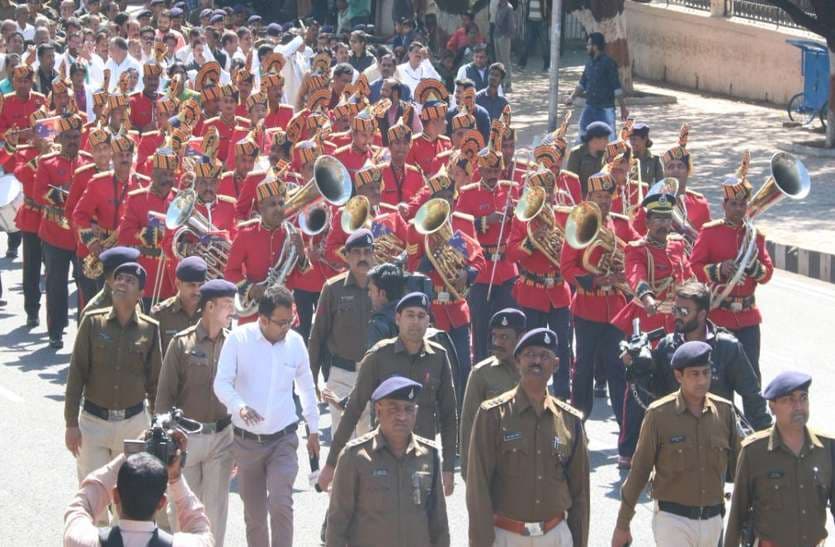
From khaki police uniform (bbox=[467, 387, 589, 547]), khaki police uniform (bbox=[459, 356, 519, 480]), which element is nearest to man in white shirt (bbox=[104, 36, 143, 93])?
khaki police uniform (bbox=[459, 356, 519, 480])

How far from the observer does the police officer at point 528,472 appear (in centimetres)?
893

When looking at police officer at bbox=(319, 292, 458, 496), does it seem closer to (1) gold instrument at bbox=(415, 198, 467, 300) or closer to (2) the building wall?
(1) gold instrument at bbox=(415, 198, 467, 300)

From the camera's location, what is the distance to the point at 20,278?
19.1 metres

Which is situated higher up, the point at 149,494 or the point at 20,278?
the point at 149,494

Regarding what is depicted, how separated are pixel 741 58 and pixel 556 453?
23104 mm

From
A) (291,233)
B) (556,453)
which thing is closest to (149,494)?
(556,453)

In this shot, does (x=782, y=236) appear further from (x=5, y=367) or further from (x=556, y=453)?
(x=556, y=453)

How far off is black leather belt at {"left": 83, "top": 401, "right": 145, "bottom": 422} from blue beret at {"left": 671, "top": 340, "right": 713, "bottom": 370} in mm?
3223

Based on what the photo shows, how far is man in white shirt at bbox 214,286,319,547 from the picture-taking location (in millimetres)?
10203

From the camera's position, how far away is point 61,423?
541 inches

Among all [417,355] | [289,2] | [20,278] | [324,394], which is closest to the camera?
[417,355]

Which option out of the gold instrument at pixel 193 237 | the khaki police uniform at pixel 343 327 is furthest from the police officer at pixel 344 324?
the gold instrument at pixel 193 237

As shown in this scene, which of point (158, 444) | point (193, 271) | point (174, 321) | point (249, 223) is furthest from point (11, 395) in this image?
point (158, 444)

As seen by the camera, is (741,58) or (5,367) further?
(741,58)
